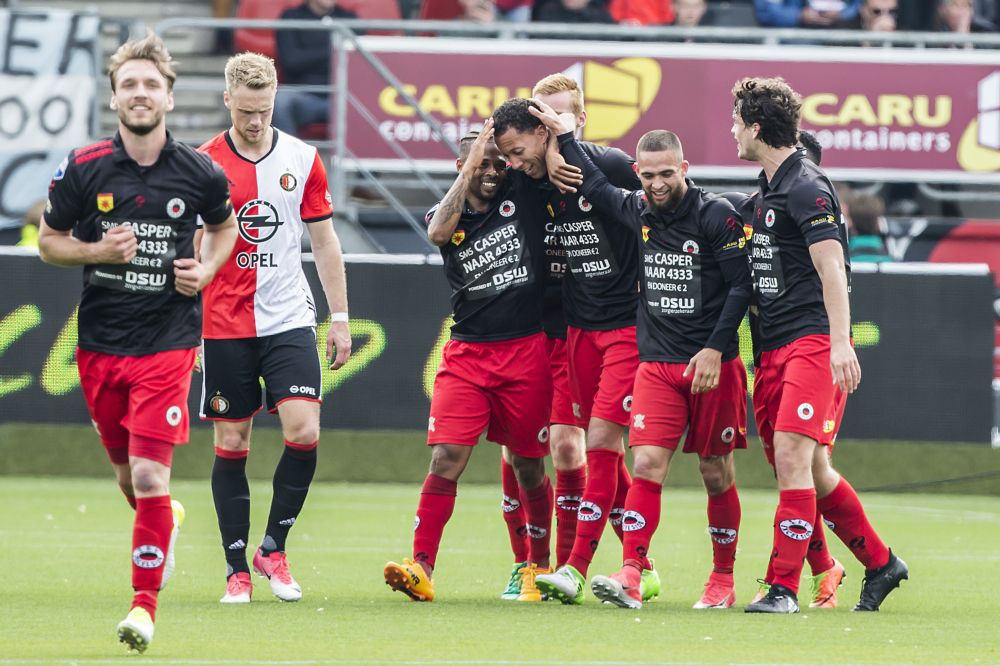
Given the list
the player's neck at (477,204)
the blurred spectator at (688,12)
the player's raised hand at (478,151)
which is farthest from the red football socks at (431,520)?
the blurred spectator at (688,12)

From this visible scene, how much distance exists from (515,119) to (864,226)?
797 centimetres

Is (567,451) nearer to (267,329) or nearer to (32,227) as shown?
(267,329)

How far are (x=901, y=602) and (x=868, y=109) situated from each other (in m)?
8.49

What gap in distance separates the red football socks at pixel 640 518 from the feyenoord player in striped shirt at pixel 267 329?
57.5 inches

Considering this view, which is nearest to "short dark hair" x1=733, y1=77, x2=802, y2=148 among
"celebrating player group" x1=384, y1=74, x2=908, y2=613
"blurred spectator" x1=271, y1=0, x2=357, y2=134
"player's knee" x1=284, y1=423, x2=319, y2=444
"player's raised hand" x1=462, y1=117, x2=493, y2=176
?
"celebrating player group" x1=384, y1=74, x2=908, y2=613

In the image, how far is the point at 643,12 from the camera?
17688mm

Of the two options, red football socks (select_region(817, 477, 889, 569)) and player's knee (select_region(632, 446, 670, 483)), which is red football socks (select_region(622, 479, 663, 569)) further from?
red football socks (select_region(817, 477, 889, 569))

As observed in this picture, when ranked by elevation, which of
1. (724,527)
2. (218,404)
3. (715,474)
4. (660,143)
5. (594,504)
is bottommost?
(724,527)

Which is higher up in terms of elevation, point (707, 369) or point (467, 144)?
point (467, 144)

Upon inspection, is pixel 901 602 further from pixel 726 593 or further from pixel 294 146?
pixel 294 146

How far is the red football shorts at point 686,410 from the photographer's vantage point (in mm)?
8227

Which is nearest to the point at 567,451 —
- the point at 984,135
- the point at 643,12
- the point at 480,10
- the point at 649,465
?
the point at 649,465

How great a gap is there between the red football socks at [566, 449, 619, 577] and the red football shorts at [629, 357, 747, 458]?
0.60ft

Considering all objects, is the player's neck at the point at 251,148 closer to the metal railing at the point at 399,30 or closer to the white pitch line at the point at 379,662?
the white pitch line at the point at 379,662
